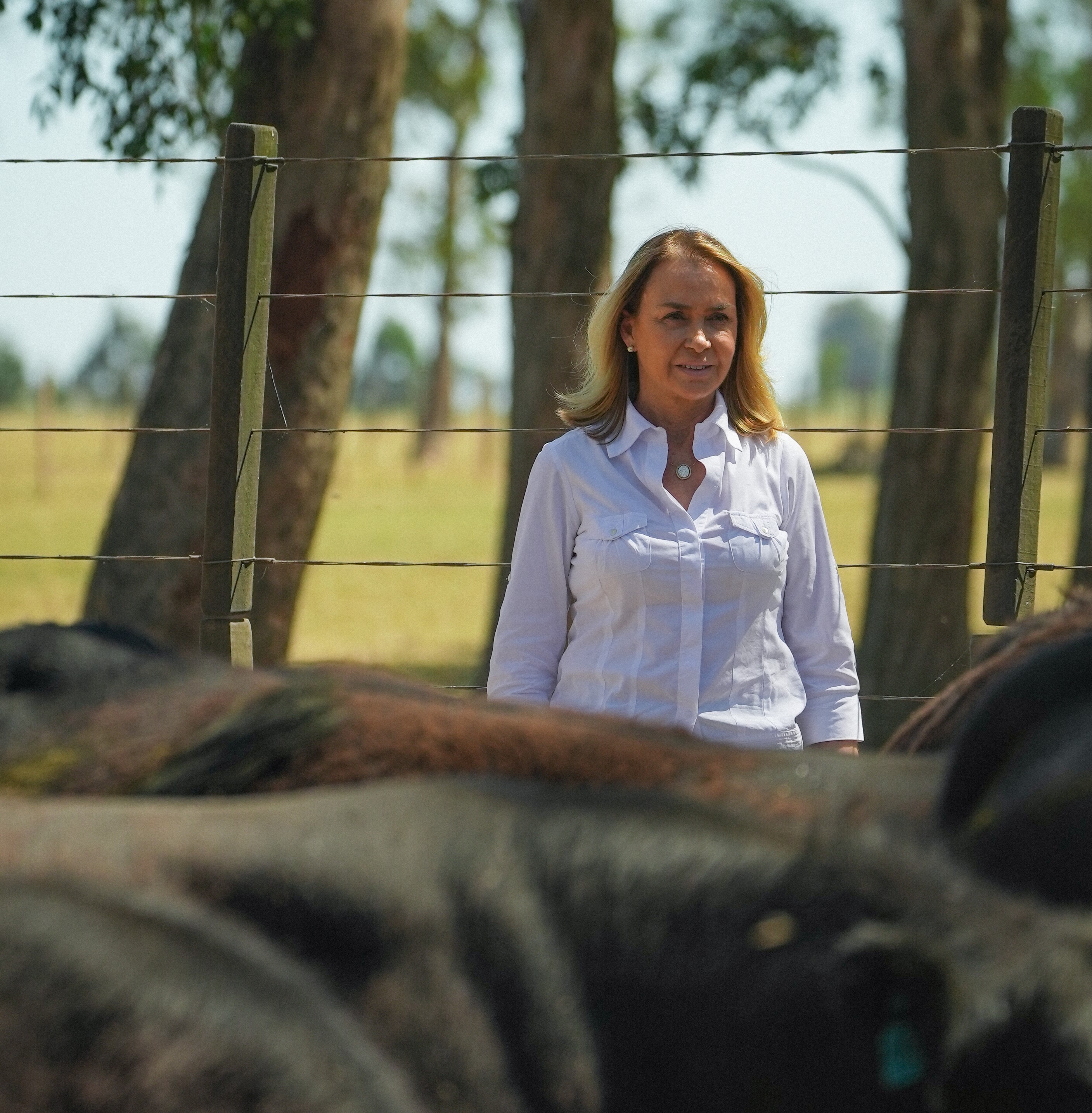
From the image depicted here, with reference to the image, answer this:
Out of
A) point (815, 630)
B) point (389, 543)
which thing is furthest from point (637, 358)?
point (389, 543)

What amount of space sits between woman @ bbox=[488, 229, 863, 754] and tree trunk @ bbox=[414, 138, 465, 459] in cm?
2963

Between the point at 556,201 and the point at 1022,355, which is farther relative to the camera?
the point at 556,201

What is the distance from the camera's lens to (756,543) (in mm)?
2906

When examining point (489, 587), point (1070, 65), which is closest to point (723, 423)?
point (489, 587)

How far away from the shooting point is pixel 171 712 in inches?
60.4

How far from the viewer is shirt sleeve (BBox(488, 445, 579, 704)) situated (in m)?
2.98

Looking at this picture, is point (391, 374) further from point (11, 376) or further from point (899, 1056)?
point (899, 1056)

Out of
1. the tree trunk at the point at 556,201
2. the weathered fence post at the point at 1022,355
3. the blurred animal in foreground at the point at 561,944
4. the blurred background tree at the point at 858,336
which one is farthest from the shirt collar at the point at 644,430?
the blurred background tree at the point at 858,336

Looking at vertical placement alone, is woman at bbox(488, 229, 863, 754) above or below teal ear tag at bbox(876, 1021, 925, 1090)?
above

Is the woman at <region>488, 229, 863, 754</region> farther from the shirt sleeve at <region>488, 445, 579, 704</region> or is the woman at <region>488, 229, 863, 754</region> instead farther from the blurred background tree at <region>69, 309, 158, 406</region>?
the blurred background tree at <region>69, 309, 158, 406</region>

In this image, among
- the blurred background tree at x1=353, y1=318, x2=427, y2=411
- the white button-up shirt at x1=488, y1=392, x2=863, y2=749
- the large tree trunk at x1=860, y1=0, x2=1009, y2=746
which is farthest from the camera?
the blurred background tree at x1=353, y1=318, x2=427, y2=411

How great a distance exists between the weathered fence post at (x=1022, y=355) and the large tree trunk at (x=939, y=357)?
3.84 meters

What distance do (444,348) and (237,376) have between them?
31012mm

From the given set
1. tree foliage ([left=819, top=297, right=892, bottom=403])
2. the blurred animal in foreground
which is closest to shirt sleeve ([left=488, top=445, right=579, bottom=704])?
the blurred animal in foreground
